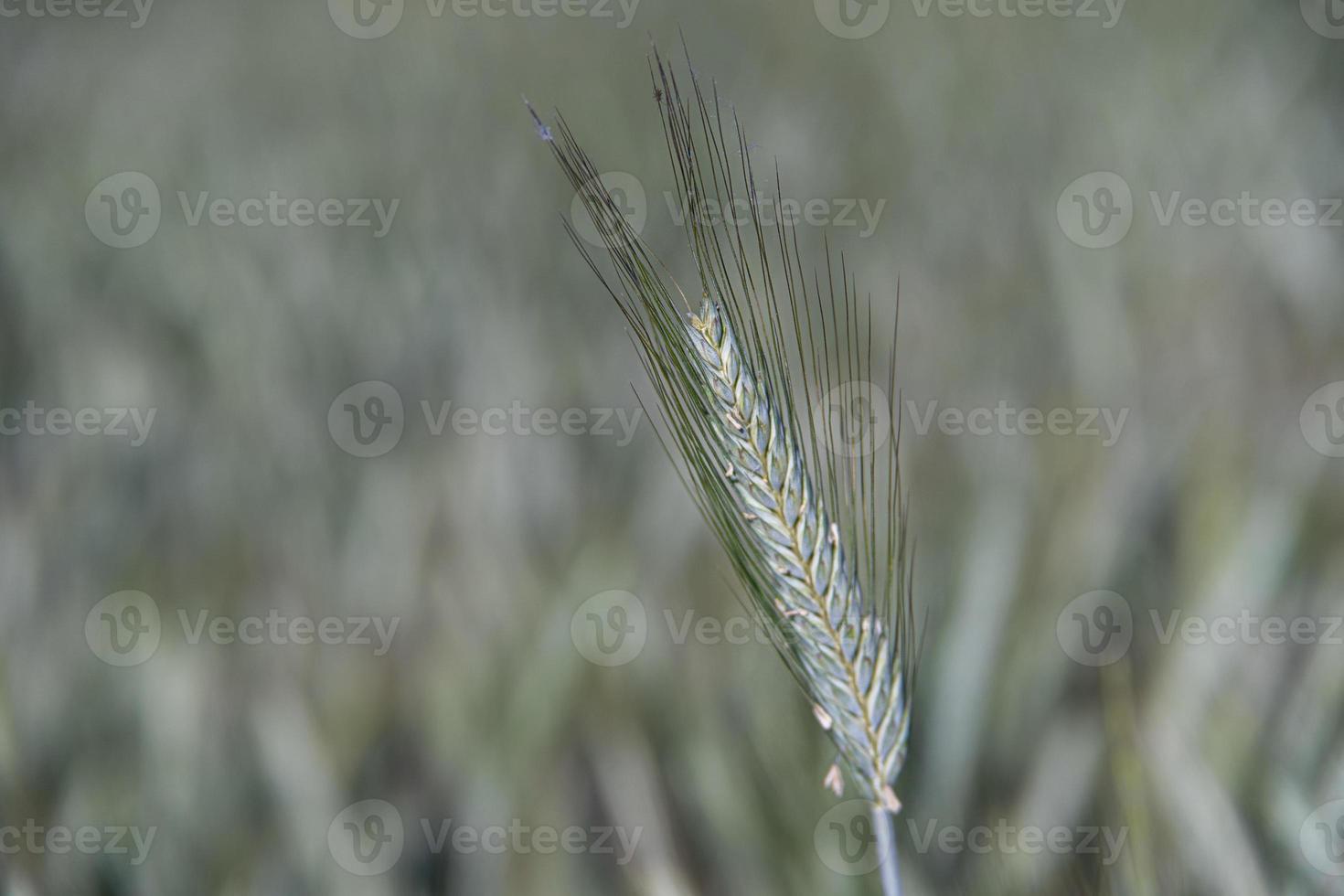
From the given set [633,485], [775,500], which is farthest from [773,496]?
[633,485]

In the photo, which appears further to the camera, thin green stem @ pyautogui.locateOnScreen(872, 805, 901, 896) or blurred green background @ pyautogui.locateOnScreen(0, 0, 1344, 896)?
blurred green background @ pyautogui.locateOnScreen(0, 0, 1344, 896)

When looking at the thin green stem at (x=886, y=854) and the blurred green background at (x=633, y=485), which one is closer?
the thin green stem at (x=886, y=854)

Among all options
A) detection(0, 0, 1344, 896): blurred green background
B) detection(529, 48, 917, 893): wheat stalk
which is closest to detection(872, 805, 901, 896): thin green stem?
detection(529, 48, 917, 893): wheat stalk

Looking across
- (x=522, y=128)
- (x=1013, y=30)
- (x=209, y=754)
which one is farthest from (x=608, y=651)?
(x=1013, y=30)

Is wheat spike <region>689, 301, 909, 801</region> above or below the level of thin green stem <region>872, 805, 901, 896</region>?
above

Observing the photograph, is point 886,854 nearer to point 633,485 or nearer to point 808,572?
point 808,572

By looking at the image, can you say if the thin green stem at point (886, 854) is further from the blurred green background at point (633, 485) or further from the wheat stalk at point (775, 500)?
the blurred green background at point (633, 485)

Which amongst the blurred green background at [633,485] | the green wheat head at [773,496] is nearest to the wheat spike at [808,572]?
the green wheat head at [773,496]

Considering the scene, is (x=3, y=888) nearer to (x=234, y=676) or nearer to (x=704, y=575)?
(x=234, y=676)

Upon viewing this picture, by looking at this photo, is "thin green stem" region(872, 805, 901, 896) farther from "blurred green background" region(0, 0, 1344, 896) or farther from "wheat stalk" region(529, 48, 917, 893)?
"blurred green background" region(0, 0, 1344, 896)
